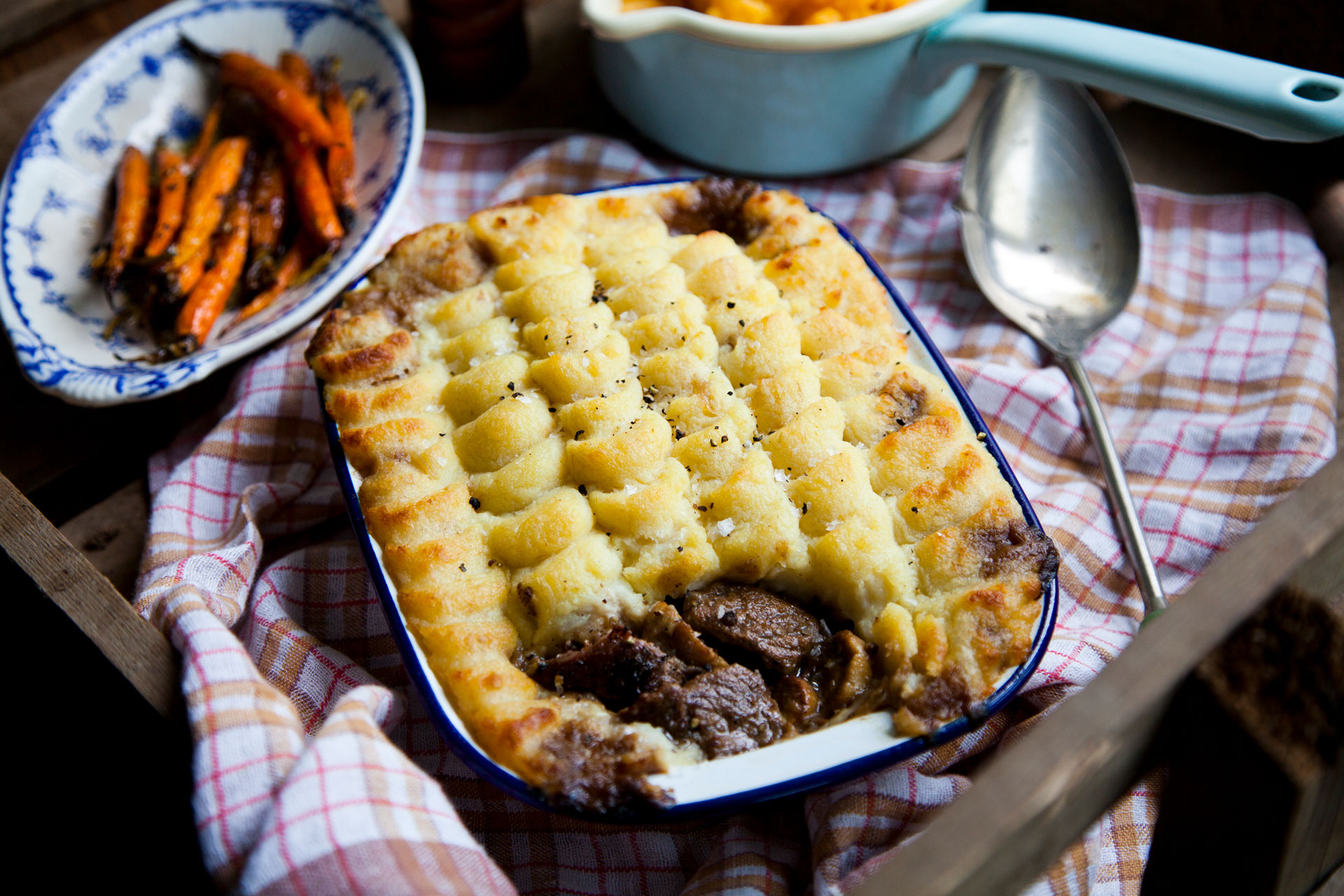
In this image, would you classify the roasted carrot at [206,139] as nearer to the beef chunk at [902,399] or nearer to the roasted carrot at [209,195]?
the roasted carrot at [209,195]

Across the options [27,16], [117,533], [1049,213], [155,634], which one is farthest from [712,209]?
[27,16]

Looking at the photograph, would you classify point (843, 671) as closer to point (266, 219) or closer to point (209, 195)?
point (266, 219)

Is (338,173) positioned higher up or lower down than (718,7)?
lower down

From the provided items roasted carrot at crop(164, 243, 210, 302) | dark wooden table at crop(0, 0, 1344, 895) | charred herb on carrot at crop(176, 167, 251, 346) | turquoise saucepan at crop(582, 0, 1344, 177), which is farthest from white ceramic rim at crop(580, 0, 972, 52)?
roasted carrot at crop(164, 243, 210, 302)

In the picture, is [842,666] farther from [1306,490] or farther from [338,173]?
[338,173]

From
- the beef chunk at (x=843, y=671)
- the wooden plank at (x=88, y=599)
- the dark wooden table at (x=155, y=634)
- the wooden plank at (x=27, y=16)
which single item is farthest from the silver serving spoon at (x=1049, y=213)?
the wooden plank at (x=27, y=16)

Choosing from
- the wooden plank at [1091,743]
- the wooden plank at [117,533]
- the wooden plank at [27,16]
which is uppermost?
the wooden plank at [27,16]

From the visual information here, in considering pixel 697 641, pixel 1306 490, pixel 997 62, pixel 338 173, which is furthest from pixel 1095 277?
pixel 338 173
